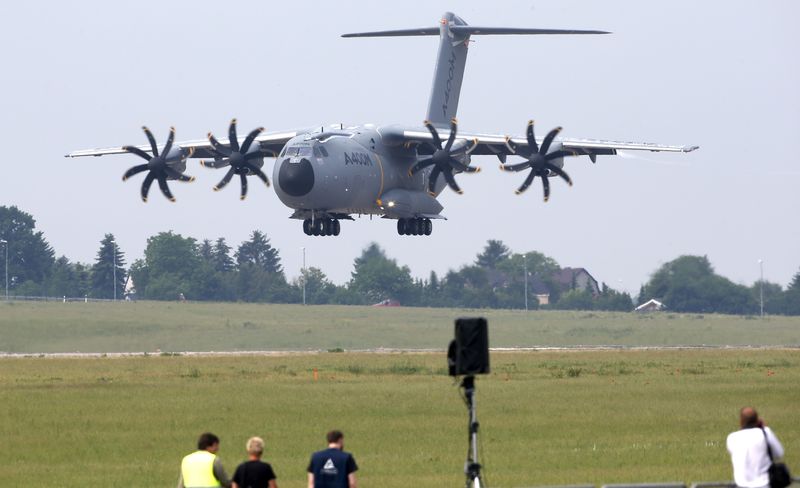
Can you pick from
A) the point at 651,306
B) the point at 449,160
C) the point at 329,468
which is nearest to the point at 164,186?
the point at 449,160

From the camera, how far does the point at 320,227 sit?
5034cm

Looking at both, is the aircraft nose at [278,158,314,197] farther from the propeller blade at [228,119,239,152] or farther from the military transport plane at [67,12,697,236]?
the propeller blade at [228,119,239,152]

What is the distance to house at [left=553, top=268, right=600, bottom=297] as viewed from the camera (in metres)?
104

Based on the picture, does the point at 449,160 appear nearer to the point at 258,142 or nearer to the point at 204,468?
the point at 258,142

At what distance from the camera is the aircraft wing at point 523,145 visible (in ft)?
162

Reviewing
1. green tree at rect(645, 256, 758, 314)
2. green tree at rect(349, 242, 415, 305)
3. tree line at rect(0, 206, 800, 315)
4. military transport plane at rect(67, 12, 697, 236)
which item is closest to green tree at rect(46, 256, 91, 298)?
tree line at rect(0, 206, 800, 315)

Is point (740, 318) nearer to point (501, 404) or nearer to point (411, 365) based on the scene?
point (411, 365)

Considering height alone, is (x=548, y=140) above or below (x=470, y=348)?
above

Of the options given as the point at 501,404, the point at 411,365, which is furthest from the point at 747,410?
the point at 411,365

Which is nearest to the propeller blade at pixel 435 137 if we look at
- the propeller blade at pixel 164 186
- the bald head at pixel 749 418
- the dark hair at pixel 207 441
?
the propeller blade at pixel 164 186

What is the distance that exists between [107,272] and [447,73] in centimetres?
6868

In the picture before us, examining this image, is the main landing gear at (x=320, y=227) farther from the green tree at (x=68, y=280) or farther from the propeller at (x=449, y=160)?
the green tree at (x=68, y=280)

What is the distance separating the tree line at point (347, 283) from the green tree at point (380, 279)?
64 mm

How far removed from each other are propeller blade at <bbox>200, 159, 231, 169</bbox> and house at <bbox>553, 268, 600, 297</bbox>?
5040 cm
